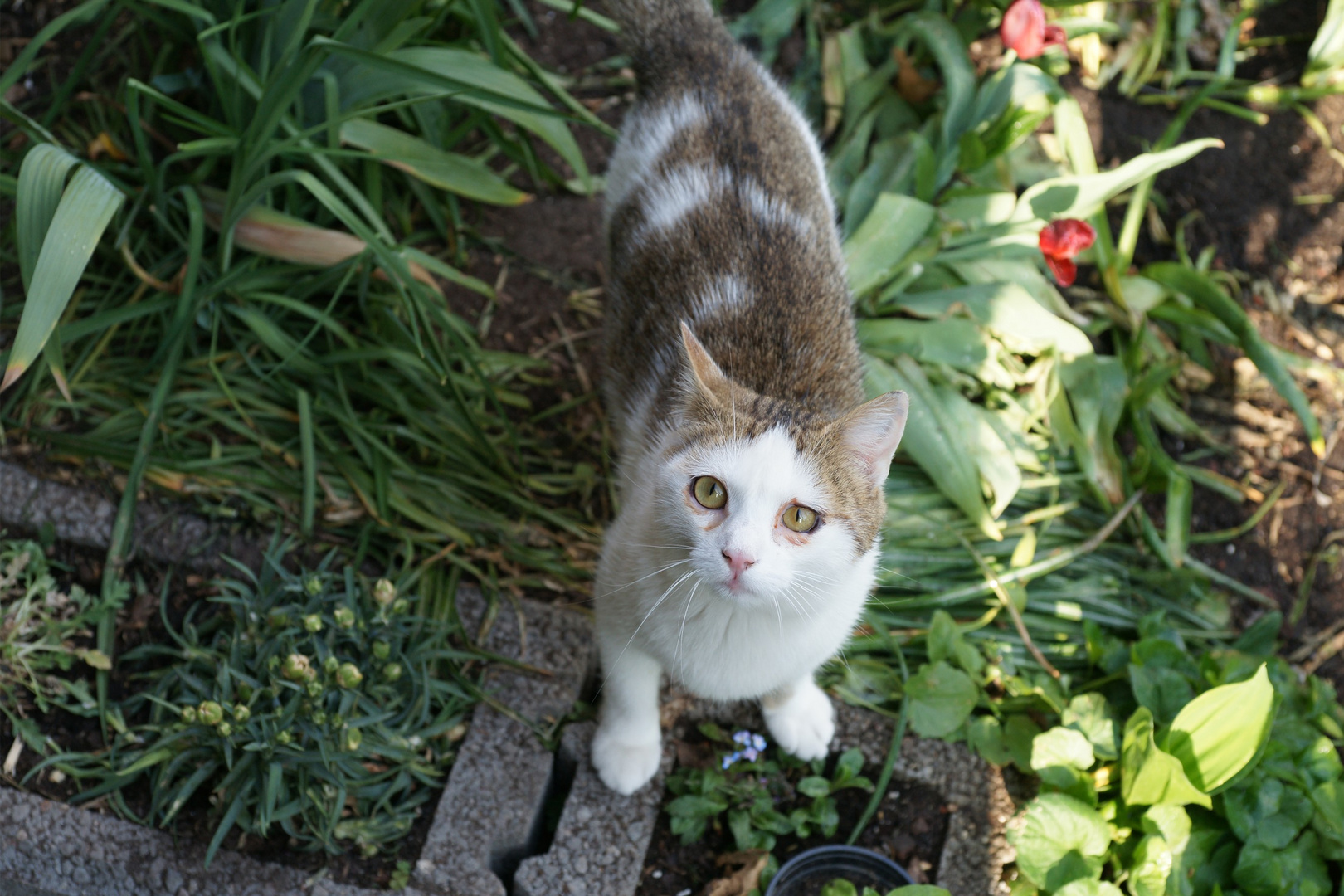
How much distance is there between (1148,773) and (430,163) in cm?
236

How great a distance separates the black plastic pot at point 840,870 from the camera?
2104 millimetres

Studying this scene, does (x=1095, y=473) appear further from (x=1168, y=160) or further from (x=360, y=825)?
(x=360, y=825)

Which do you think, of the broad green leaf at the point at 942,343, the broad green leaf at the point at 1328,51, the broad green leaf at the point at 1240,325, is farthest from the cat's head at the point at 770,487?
the broad green leaf at the point at 1328,51

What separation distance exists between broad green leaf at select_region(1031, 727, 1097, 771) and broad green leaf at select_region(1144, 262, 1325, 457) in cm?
126

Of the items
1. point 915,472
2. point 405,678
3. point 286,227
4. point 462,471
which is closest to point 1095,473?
point 915,472

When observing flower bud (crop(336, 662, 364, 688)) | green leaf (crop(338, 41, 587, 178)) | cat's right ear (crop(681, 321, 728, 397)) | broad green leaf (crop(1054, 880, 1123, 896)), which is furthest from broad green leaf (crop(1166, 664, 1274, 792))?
green leaf (crop(338, 41, 587, 178))

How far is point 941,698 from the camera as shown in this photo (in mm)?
2326

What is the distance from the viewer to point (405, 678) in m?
2.28

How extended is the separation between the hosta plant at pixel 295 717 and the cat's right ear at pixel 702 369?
0.92 meters

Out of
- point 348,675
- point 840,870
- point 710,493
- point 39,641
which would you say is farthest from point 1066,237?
point 39,641

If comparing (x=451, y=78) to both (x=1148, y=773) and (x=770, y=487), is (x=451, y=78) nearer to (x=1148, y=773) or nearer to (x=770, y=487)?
(x=770, y=487)

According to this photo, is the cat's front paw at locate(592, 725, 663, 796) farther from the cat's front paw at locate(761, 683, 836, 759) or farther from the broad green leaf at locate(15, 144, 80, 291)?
the broad green leaf at locate(15, 144, 80, 291)

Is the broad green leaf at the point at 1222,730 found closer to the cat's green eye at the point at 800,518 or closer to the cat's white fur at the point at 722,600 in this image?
the cat's white fur at the point at 722,600

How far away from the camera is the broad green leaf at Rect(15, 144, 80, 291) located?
2.04m
